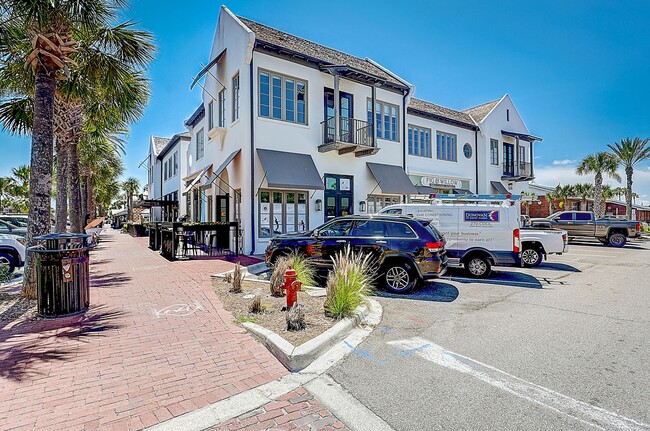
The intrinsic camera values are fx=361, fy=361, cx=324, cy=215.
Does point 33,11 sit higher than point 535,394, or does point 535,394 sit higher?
point 33,11

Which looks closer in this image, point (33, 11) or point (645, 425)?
point (645, 425)

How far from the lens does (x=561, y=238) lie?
39.9 ft

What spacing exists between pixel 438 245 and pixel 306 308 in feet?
11.7

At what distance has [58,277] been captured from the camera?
6125 millimetres

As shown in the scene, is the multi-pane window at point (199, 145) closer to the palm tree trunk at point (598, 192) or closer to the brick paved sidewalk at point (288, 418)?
the brick paved sidewalk at point (288, 418)

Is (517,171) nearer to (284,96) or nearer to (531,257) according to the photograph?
(531,257)

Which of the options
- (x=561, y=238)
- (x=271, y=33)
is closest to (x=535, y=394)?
(x=561, y=238)

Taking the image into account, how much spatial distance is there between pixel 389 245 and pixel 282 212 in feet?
25.6

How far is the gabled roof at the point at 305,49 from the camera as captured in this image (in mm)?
14859

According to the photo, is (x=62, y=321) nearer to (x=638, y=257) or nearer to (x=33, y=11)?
(x=33, y=11)

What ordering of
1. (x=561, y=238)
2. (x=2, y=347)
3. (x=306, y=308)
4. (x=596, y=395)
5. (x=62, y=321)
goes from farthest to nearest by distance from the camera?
(x=561, y=238) → (x=306, y=308) → (x=62, y=321) → (x=2, y=347) → (x=596, y=395)

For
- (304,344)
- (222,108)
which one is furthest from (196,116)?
(304,344)

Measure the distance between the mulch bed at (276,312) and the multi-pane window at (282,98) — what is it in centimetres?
878

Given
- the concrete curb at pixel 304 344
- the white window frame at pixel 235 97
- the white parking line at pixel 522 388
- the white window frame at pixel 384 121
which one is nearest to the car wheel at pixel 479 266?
the concrete curb at pixel 304 344
